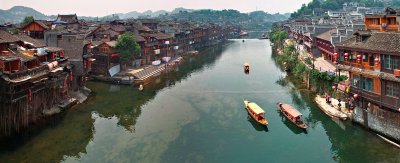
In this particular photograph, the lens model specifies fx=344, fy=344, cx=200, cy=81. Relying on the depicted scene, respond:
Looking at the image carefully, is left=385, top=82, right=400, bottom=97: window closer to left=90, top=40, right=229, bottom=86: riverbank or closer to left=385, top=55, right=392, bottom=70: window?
left=385, top=55, right=392, bottom=70: window

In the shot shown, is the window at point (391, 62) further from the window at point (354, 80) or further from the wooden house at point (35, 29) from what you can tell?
the wooden house at point (35, 29)

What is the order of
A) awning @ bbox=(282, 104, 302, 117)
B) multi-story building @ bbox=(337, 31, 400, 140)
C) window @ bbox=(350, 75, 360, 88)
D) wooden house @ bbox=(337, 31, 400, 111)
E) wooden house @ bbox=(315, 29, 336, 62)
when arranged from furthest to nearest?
wooden house @ bbox=(315, 29, 336, 62) < awning @ bbox=(282, 104, 302, 117) < window @ bbox=(350, 75, 360, 88) < multi-story building @ bbox=(337, 31, 400, 140) < wooden house @ bbox=(337, 31, 400, 111)

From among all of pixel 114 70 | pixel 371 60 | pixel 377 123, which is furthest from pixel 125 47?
pixel 377 123

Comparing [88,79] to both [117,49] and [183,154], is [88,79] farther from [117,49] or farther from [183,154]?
[183,154]

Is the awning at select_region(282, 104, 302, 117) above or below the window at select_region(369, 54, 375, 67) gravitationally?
below

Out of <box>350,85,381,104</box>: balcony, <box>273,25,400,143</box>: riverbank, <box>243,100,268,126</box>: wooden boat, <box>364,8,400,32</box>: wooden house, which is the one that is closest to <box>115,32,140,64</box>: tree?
<box>273,25,400,143</box>: riverbank

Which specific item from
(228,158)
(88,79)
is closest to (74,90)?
(88,79)
